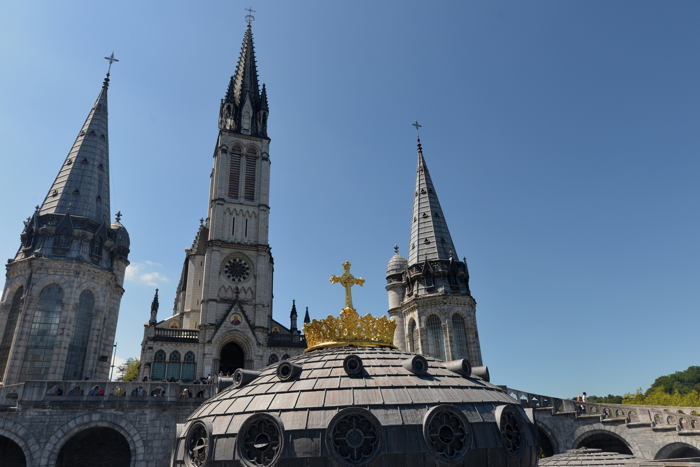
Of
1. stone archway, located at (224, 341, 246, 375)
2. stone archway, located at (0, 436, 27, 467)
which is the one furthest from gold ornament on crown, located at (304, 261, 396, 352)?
stone archway, located at (224, 341, 246, 375)

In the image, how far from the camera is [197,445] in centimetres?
891

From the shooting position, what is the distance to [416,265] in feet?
143

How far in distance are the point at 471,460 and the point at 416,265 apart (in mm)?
35625

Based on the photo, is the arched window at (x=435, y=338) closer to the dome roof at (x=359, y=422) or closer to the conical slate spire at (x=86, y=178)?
the conical slate spire at (x=86, y=178)

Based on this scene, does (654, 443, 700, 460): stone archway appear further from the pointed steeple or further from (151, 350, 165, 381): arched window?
the pointed steeple

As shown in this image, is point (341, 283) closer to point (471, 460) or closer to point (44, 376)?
point (471, 460)

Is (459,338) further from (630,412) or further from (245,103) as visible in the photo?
(245,103)

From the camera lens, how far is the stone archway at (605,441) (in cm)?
2605

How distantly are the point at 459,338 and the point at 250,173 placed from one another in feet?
98.8

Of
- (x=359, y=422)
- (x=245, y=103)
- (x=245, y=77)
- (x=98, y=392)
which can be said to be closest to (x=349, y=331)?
(x=359, y=422)

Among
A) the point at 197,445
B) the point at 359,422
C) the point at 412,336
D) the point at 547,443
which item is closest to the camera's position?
the point at 359,422

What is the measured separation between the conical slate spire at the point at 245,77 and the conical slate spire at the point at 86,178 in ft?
65.3

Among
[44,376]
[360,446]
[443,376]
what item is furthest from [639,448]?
[44,376]

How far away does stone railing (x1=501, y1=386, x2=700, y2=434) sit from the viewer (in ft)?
78.8
